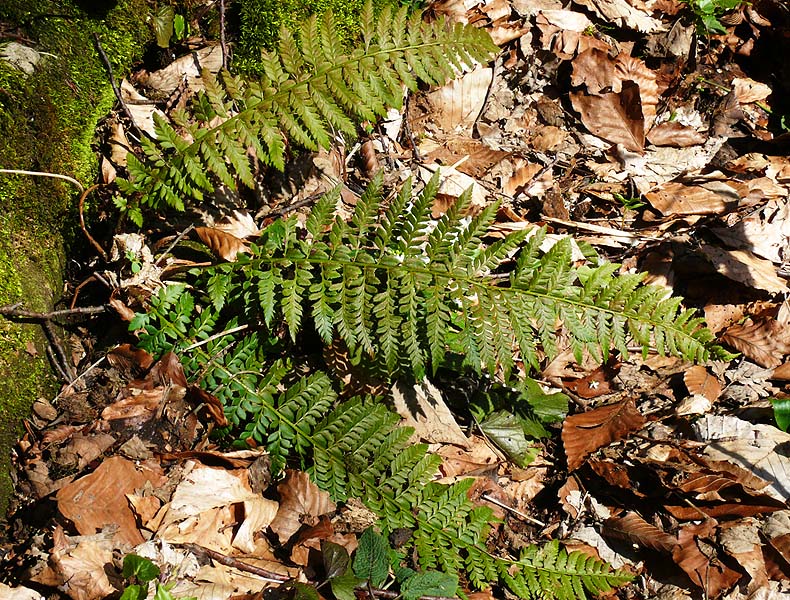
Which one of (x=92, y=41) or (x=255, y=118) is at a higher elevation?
(x=92, y=41)

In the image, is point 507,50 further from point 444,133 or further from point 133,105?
point 133,105

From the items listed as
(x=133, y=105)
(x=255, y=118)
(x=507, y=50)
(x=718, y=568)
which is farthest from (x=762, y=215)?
(x=133, y=105)

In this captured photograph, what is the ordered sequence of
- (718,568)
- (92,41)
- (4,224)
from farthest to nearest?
(92,41)
(718,568)
(4,224)

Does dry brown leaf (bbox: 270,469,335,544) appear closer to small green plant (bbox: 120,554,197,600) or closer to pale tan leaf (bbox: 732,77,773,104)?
small green plant (bbox: 120,554,197,600)

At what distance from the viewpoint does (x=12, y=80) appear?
2.88m

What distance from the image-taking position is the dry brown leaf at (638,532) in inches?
124

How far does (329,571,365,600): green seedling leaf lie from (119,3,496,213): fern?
5.38 ft

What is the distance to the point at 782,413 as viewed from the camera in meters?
3.57

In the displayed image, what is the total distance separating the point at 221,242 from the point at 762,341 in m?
3.22

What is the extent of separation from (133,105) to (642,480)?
3298 millimetres

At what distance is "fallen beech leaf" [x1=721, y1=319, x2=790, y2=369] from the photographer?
4.02 m

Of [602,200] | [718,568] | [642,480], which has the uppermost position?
[602,200]

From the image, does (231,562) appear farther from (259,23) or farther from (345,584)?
(259,23)

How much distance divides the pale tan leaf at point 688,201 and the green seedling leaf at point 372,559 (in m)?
3.02
